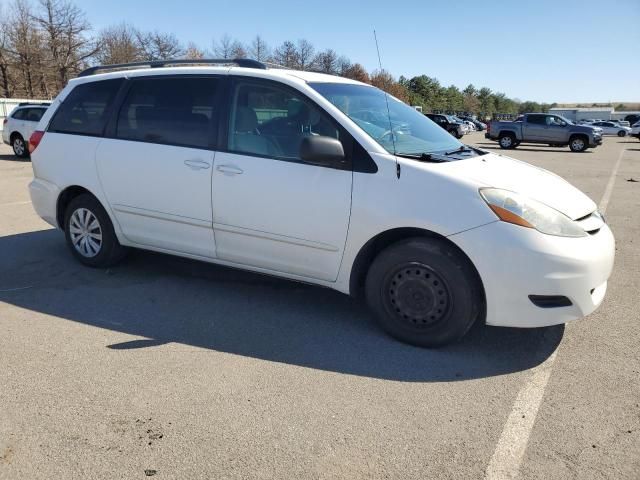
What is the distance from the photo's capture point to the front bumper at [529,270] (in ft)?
10.5

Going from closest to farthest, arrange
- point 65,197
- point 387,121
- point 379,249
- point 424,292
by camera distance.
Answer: point 424,292 → point 379,249 → point 387,121 → point 65,197

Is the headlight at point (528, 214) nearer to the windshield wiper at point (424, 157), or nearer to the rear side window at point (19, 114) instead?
the windshield wiper at point (424, 157)

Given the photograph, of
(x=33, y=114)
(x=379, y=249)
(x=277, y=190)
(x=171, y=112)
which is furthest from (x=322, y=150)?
(x=33, y=114)

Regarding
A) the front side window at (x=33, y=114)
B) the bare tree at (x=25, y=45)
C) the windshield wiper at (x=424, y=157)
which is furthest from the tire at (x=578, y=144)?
the bare tree at (x=25, y=45)

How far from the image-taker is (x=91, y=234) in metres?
5.05

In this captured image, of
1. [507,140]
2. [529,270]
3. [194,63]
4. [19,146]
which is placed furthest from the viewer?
[507,140]

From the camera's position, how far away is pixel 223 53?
241 ft

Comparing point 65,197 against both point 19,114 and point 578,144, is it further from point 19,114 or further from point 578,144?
point 578,144

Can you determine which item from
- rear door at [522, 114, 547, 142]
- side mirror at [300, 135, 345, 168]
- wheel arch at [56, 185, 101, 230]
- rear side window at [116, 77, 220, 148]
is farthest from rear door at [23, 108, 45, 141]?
rear door at [522, 114, 547, 142]

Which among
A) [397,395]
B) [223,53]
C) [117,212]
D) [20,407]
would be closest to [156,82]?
[117,212]

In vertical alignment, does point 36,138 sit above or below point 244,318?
above

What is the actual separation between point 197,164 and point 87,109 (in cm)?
157

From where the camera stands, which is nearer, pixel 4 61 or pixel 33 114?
pixel 33 114

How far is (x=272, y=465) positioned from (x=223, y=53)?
7698 centimetres
